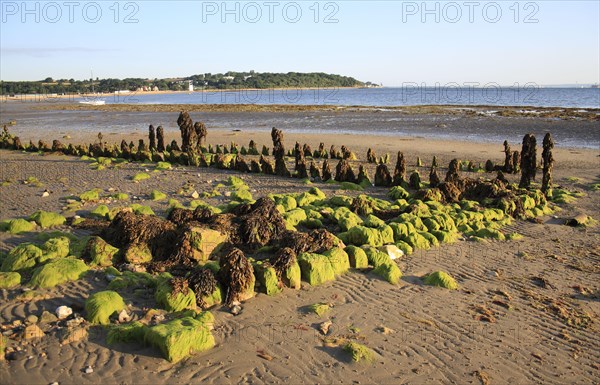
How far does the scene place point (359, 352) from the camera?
594 centimetres

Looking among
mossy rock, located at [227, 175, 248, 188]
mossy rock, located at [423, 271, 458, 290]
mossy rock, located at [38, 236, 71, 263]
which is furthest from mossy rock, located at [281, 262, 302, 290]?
mossy rock, located at [227, 175, 248, 188]

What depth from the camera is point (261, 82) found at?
191 metres

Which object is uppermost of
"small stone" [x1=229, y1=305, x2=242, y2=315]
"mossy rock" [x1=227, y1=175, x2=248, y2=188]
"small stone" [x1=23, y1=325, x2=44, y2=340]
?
"mossy rock" [x1=227, y1=175, x2=248, y2=188]

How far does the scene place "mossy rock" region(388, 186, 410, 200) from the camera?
1413 cm

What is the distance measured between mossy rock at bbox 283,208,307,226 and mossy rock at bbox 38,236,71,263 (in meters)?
4.24

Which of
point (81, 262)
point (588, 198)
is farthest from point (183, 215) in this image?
point (588, 198)

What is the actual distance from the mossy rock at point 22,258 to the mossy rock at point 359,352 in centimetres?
533

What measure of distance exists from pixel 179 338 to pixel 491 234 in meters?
7.50

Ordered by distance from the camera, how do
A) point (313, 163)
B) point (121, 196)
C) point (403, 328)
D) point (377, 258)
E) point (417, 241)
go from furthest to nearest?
1. point (313, 163)
2. point (121, 196)
3. point (417, 241)
4. point (377, 258)
5. point (403, 328)

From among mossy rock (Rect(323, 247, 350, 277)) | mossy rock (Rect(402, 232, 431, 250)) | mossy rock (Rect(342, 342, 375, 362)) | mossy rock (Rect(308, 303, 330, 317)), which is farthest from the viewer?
mossy rock (Rect(402, 232, 431, 250))

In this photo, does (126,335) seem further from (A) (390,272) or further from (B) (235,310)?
(A) (390,272)

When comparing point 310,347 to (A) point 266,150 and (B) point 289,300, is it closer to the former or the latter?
(B) point 289,300

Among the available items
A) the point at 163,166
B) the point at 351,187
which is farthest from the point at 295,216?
the point at 163,166

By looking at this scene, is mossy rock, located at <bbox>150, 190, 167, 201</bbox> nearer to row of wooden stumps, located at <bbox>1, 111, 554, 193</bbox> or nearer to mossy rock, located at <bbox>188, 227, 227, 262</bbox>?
row of wooden stumps, located at <bbox>1, 111, 554, 193</bbox>
